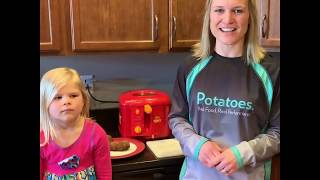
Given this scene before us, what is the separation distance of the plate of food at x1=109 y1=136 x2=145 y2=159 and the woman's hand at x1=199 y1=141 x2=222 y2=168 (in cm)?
45

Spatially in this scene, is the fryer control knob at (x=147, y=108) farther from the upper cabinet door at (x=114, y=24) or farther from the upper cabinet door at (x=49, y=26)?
the upper cabinet door at (x=49, y=26)

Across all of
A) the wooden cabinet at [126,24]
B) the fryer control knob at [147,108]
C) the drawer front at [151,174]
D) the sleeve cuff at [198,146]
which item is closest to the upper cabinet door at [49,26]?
the wooden cabinet at [126,24]

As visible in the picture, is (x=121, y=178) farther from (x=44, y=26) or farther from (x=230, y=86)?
(x=44, y=26)

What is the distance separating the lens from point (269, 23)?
149cm

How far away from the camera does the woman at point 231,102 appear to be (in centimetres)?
106

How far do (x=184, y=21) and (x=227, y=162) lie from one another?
2.64 feet

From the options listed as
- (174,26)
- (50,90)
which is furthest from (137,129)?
(50,90)

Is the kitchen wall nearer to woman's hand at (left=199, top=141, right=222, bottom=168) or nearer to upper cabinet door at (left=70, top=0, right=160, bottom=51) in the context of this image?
upper cabinet door at (left=70, top=0, right=160, bottom=51)

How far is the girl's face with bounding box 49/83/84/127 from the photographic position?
106 cm

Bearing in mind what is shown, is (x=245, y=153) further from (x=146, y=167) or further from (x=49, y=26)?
(x=49, y=26)

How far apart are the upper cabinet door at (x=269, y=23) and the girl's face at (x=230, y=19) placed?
44cm

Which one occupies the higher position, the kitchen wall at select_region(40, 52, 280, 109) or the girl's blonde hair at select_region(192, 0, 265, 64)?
the girl's blonde hair at select_region(192, 0, 265, 64)

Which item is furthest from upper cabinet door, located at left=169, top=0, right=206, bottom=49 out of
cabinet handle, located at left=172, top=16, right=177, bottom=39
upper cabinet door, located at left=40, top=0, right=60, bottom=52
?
upper cabinet door, located at left=40, top=0, right=60, bottom=52
